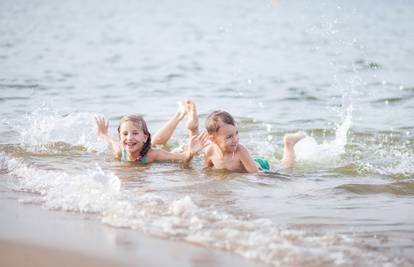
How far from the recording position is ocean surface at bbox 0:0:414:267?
487cm

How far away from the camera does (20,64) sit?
18.1 meters

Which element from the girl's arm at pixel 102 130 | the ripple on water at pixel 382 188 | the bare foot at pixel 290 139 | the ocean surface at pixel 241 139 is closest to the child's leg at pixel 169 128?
the ocean surface at pixel 241 139

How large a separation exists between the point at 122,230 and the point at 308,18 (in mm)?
36578

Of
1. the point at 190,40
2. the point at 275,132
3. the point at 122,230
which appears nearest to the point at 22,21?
the point at 190,40

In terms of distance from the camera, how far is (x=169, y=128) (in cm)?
883

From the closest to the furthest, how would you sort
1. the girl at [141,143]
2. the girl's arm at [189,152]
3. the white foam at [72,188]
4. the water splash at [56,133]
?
the white foam at [72,188]
the girl's arm at [189,152]
the girl at [141,143]
the water splash at [56,133]

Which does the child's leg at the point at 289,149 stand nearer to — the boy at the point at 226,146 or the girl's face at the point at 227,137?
the boy at the point at 226,146

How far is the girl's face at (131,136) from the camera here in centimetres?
786

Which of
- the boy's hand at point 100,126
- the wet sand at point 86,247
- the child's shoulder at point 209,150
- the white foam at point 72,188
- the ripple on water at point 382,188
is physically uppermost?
the boy's hand at point 100,126

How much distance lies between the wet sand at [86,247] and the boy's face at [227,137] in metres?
2.62

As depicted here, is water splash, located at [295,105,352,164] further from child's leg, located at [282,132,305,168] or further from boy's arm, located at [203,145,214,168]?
boy's arm, located at [203,145,214,168]

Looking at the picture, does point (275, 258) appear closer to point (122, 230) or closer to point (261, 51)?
point (122, 230)

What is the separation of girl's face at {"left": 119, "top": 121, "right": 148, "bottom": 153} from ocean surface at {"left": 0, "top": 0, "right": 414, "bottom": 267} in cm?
34

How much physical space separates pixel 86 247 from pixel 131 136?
3598mm
